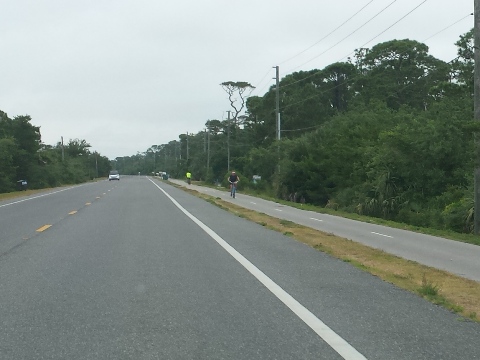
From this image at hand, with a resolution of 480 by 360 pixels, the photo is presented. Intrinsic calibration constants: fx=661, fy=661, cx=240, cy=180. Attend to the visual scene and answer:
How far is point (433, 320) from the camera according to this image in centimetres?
778

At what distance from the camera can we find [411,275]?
37.4 feet

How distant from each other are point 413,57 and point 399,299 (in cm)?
6912

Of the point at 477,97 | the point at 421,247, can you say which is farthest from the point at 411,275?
the point at 477,97

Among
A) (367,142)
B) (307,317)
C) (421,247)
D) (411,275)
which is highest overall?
(367,142)

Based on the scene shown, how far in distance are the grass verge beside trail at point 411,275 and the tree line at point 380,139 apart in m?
7.17

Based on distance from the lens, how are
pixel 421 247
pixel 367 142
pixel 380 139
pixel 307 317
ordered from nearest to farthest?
pixel 307 317
pixel 421 247
pixel 380 139
pixel 367 142

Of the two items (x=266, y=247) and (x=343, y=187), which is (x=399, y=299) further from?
(x=343, y=187)

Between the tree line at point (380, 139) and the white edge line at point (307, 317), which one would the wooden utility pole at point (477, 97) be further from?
the white edge line at point (307, 317)

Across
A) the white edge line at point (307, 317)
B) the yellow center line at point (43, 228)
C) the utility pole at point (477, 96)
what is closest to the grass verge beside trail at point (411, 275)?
the white edge line at point (307, 317)

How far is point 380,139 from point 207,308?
105 feet

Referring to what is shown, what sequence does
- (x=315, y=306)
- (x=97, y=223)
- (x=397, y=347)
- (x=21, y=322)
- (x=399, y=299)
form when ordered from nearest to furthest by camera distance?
(x=397, y=347) → (x=21, y=322) → (x=315, y=306) → (x=399, y=299) → (x=97, y=223)

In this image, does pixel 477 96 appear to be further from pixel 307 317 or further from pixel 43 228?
pixel 307 317

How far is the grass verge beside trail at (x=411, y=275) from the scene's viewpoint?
8992 millimetres

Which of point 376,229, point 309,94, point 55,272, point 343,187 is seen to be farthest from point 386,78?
point 55,272
